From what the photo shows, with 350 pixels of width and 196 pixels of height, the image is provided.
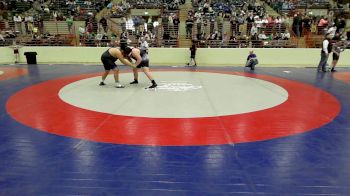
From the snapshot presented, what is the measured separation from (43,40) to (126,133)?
1278 centimetres

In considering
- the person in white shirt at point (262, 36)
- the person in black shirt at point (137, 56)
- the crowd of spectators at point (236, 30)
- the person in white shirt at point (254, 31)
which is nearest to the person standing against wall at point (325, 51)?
the crowd of spectators at point (236, 30)

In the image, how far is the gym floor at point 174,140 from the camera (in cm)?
352

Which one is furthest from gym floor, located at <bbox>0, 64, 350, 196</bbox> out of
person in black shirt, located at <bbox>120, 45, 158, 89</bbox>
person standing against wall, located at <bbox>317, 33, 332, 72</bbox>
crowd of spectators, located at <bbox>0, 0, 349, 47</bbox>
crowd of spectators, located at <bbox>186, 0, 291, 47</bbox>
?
crowd of spectators, located at <bbox>0, 0, 349, 47</bbox>

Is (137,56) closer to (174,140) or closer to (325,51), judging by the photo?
(174,140)

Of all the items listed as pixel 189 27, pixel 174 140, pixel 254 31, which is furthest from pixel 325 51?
pixel 174 140

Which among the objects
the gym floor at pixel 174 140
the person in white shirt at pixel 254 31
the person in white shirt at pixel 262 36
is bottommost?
the gym floor at pixel 174 140

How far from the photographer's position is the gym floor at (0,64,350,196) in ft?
11.6

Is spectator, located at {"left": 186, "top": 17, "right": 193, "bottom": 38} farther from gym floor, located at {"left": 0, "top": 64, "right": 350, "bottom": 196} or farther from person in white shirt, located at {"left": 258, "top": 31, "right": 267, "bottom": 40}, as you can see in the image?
gym floor, located at {"left": 0, "top": 64, "right": 350, "bottom": 196}

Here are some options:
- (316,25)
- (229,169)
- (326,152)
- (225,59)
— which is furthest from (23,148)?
(316,25)

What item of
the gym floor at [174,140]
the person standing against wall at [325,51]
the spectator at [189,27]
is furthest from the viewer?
the spectator at [189,27]

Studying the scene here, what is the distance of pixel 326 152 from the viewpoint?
439cm

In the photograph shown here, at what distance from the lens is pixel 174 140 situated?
480 cm

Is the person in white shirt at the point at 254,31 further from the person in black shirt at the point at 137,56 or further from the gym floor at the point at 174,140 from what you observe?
the person in black shirt at the point at 137,56

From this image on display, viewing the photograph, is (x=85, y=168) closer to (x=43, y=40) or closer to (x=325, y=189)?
(x=325, y=189)
